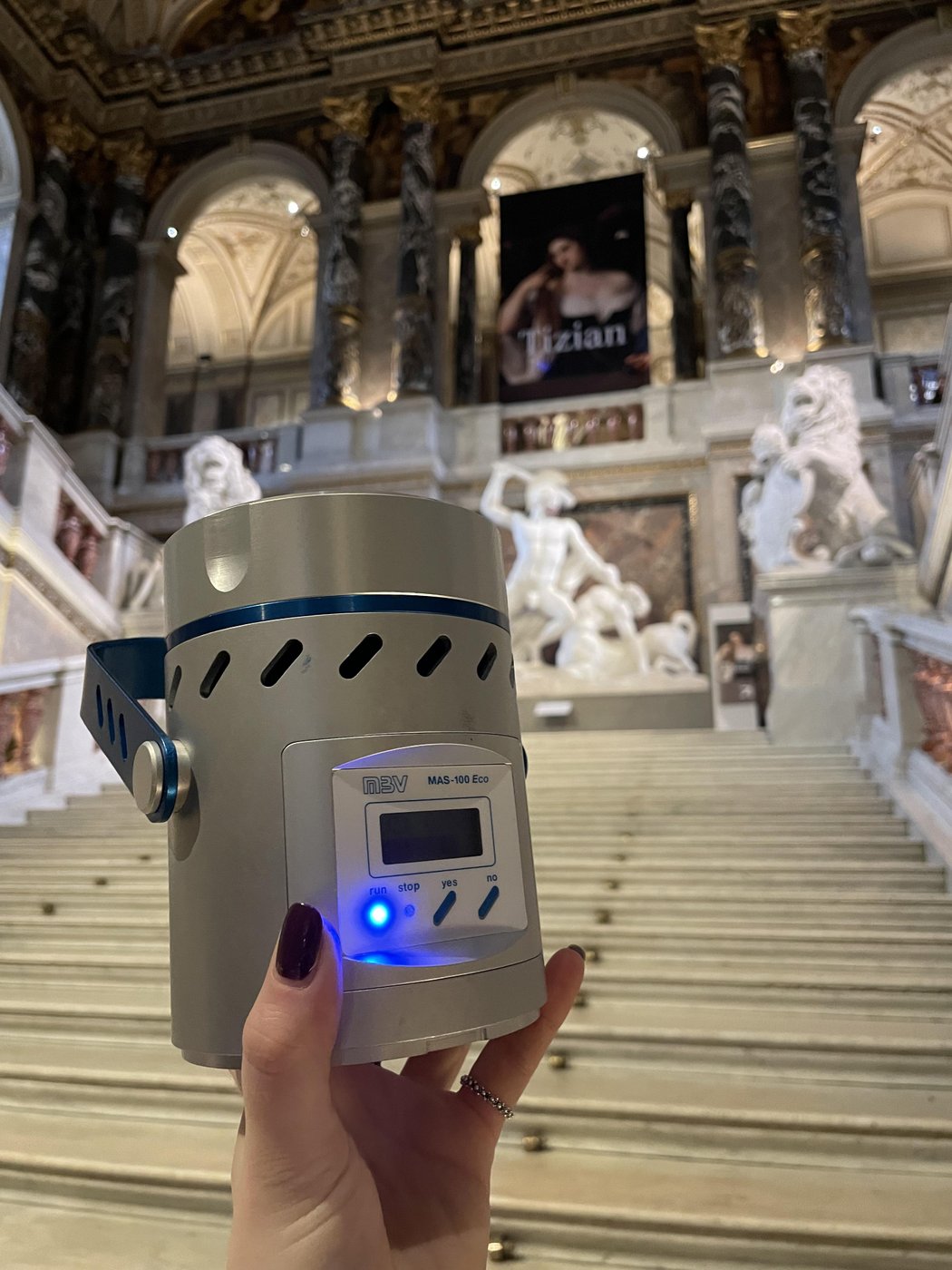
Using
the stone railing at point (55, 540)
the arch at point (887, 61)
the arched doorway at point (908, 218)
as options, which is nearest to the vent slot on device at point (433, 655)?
the stone railing at point (55, 540)

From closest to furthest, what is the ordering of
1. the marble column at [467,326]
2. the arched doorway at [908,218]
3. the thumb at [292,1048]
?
the thumb at [292,1048]
the marble column at [467,326]
the arched doorway at [908,218]

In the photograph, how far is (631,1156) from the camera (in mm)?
1984

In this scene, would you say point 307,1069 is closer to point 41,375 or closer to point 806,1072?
point 806,1072

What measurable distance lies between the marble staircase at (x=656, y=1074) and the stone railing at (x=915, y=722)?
17cm

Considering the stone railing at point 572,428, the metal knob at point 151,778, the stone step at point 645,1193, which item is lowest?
the stone step at point 645,1193

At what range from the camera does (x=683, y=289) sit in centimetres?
1253

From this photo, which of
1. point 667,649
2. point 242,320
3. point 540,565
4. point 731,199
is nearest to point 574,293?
point 731,199

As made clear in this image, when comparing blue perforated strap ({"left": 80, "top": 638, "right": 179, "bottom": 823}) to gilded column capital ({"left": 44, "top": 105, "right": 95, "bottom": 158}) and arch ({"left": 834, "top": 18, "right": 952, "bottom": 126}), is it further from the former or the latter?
gilded column capital ({"left": 44, "top": 105, "right": 95, "bottom": 158})

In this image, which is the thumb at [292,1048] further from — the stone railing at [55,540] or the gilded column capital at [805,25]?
the gilded column capital at [805,25]

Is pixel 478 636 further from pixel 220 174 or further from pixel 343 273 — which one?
pixel 220 174

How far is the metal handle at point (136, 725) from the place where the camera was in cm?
73

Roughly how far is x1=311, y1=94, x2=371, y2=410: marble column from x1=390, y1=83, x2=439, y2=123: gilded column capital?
1.87 feet

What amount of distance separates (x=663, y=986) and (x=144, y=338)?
43.6ft

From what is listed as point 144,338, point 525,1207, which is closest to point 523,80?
point 144,338
